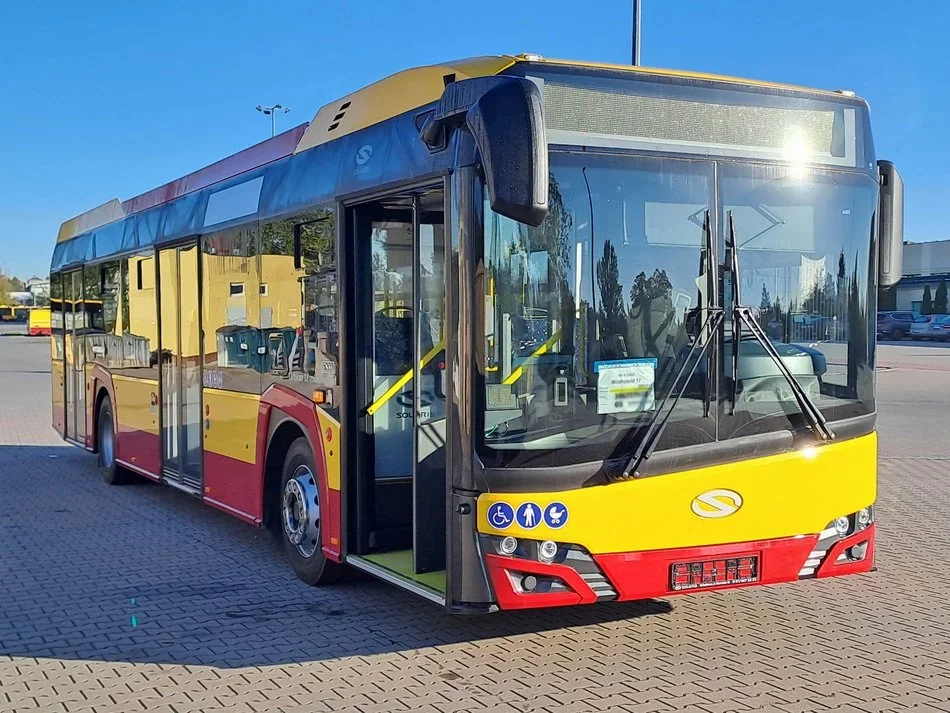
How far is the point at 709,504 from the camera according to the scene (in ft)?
17.1

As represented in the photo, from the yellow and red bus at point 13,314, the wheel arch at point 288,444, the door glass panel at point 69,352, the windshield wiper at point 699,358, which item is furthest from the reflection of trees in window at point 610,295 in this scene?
the yellow and red bus at point 13,314

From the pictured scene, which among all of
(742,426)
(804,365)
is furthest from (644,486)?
(804,365)

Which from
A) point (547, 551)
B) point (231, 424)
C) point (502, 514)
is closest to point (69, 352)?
point (231, 424)

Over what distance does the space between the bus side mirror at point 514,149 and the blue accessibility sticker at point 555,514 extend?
135cm

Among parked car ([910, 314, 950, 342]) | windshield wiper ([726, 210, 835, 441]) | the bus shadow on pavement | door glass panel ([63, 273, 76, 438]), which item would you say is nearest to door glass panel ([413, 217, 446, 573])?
the bus shadow on pavement

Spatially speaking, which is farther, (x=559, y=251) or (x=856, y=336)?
(x=856, y=336)

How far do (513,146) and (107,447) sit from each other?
8.63 meters

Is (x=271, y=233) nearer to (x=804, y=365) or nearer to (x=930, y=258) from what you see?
(x=804, y=365)

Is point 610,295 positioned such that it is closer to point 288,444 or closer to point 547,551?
point 547,551

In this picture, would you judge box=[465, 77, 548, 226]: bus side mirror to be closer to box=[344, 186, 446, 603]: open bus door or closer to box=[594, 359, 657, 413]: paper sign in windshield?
box=[594, 359, 657, 413]: paper sign in windshield

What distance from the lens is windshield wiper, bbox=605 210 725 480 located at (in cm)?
505

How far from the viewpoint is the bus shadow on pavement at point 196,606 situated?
5676mm

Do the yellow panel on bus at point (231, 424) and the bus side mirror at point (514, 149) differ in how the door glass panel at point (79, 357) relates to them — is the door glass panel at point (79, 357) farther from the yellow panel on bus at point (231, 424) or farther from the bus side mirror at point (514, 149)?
the bus side mirror at point (514, 149)

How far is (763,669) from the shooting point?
520 centimetres
